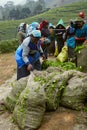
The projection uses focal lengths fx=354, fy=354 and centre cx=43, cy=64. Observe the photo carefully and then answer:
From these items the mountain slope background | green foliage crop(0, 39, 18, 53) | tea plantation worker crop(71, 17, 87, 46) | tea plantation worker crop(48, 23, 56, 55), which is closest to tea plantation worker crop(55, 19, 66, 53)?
tea plantation worker crop(48, 23, 56, 55)

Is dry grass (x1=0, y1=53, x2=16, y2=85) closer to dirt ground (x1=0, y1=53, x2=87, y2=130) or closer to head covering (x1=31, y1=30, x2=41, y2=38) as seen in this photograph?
head covering (x1=31, y1=30, x2=41, y2=38)

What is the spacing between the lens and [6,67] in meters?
14.3

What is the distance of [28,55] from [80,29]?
2055 millimetres

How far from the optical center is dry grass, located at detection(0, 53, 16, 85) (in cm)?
1228

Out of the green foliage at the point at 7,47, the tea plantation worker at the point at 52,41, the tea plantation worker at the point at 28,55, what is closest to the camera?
the tea plantation worker at the point at 28,55

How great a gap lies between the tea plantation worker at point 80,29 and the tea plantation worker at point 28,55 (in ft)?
4.93

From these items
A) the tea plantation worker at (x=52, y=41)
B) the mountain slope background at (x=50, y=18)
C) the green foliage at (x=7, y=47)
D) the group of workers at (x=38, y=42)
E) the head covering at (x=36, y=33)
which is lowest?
the mountain slope background at (x=50, y=18)

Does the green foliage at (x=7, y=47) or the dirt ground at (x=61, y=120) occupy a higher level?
the dirt ground at (x=61, y=120)

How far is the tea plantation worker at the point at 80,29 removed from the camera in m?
8.57

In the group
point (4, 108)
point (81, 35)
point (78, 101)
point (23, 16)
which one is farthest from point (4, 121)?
point (23, 16)

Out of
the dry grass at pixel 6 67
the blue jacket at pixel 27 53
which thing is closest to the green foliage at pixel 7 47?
the dry grass at pixel 6 67

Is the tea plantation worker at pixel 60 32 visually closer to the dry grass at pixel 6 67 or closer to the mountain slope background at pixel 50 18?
the dry grass at pixel 6 67

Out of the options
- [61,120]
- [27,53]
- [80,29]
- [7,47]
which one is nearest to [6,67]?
[7,47]

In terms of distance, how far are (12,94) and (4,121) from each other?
1.72ft
